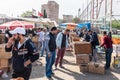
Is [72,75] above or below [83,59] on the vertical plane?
below

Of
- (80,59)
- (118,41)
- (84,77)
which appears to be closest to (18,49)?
(84,77)

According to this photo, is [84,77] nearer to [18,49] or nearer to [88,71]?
[88,71]

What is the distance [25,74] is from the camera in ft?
18.0

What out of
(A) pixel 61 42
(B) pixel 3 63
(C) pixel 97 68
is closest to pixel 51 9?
(A) pixel 61 42

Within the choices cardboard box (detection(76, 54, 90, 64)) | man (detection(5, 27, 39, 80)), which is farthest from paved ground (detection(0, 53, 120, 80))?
man (detection(5, 27, 39, 80))

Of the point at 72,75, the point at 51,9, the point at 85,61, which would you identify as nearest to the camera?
the point at 72,75

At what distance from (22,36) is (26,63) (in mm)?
542

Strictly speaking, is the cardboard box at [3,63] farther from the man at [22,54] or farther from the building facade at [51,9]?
the building facade at [51,9]

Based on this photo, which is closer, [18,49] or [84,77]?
[18,49]

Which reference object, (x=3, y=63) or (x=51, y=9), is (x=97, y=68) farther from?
(x=51, y=9)

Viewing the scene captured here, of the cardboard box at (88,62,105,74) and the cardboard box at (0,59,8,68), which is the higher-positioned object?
the cardboard box at (0,59,8,68)

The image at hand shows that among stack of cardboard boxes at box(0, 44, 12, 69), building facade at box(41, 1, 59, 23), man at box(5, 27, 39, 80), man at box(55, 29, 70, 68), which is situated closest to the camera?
man at box(5, 27, 39, 80)

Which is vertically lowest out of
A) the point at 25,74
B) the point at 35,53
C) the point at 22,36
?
the point at 25,74

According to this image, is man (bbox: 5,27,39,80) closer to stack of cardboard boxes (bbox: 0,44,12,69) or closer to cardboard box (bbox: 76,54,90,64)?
stack of cardboard boxes (bbox: 0,44,12,69)
